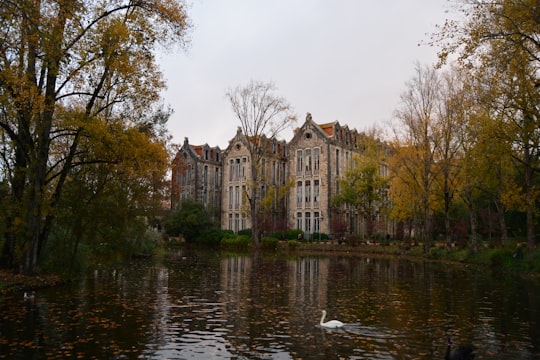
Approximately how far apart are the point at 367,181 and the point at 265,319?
37.0 meters

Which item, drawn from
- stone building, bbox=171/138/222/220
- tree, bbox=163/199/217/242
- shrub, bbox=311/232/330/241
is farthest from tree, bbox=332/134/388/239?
stone building, bbox=171/138/222/220

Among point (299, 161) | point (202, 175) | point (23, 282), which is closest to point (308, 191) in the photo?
point (299, 161)

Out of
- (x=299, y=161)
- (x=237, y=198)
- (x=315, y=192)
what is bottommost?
(x=237, y=198)

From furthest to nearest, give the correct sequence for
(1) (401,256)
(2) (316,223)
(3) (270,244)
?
(2) (316,223) → (3) (270,244) → (1) (401,256)

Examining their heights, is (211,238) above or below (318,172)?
below

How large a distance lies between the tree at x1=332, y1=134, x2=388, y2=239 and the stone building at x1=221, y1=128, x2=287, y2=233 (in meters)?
14.6

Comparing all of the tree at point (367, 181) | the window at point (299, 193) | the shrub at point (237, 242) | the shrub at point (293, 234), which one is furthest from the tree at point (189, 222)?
the tree at point (367, 181)

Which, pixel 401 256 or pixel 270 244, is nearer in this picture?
pixel 401 256

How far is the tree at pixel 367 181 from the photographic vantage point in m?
47.2

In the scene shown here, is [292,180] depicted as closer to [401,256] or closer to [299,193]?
[299,193]

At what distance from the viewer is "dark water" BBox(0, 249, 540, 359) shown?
885 centimetres

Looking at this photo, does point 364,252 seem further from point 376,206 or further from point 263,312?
point 263,312

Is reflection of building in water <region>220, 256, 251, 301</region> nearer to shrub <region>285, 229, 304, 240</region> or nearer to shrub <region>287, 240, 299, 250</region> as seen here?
shrub <region>287, 240, 299, 250</region>

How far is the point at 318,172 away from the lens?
5834cm
